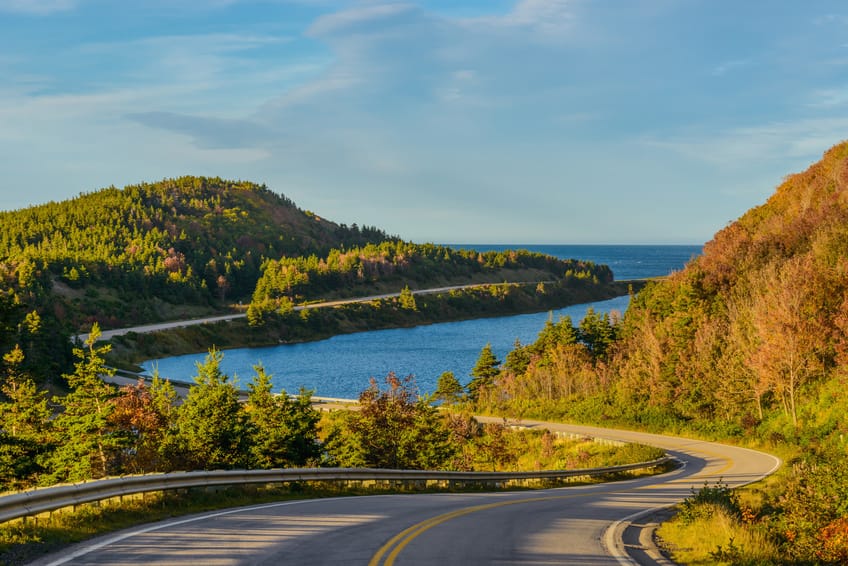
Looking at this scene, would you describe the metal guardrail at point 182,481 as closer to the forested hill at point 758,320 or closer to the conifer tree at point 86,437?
the conifer tree at point 86,437

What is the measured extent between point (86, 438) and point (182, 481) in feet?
45.5

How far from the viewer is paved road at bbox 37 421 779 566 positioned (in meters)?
11.4

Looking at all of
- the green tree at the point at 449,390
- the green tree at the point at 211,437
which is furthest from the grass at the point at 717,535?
the green tree at the point at 449,390

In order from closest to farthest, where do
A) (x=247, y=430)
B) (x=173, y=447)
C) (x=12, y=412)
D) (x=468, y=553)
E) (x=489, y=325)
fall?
(x=468, y=553)
(x=173, y=447)
(x=247, y=430)
(x=12, y=412)
(x=489, y=325)

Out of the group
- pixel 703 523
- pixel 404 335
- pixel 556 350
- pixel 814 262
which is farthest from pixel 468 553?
pixel 404 335

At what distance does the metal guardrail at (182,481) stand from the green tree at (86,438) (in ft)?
32.8

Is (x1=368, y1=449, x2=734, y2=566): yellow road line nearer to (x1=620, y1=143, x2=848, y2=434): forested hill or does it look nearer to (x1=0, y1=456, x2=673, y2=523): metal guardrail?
(x1=0, y1=456, x2=673, y2=523): metal guardrail

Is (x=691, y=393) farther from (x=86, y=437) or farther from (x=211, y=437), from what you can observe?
(x=86, y=437)

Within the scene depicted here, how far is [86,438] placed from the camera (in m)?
28.2

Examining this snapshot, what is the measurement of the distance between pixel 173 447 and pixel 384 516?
12.3m

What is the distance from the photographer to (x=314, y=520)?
1473cm

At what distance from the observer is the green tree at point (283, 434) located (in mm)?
28859

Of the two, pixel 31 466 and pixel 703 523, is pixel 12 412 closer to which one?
pixel 31 466

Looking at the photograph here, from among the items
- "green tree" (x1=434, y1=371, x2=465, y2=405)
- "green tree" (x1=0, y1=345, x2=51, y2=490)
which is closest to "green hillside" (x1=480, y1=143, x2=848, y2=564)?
"green tree" (x1=434, y1=371, x2=465, y2=405)
